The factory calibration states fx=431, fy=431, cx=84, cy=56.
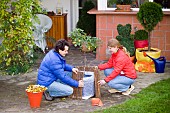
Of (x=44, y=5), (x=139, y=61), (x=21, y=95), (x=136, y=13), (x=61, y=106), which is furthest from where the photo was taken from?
(x=44, y=5)

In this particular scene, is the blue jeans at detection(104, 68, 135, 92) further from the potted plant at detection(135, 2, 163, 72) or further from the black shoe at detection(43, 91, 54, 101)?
the potted plant at detection(135, 2, 163, 72)

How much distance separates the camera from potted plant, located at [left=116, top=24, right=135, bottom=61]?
8602 millimetres

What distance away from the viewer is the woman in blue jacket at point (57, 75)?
6273 mm

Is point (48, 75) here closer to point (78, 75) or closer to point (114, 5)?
point (78, 75)

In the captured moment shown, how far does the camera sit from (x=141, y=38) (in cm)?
873

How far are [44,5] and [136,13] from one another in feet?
10.0

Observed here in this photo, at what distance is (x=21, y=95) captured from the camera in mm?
6836

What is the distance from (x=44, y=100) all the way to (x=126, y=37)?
2.81 meters

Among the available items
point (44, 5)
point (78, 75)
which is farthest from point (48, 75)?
point (44, 5)

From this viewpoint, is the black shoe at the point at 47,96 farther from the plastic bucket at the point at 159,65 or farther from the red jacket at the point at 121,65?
the plastic bucket at the point at 159,65

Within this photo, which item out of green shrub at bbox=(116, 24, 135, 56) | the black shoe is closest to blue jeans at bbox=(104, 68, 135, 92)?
the black shoe

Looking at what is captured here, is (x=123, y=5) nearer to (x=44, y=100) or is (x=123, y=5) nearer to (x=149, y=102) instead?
(x=149, y=102)

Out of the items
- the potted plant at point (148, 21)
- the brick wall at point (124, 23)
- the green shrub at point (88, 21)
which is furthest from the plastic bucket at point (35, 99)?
the green shrub at point (88, 21)

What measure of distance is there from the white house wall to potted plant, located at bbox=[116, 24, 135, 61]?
9.03ft
